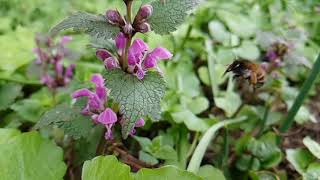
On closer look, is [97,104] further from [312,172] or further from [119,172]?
[312,172]

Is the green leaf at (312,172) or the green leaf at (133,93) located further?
the green leaf at (312,172)

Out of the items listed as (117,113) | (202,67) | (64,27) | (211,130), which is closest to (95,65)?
(202,67)

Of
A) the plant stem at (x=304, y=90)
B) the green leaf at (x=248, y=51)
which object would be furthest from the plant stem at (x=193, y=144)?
the green leaf at (x=248, y=51)

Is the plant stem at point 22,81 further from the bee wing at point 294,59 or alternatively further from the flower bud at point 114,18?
the bee wing at point 294,59

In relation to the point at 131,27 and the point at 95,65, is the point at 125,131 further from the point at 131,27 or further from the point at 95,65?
the point at 95,65

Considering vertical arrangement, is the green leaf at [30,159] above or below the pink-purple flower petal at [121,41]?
below

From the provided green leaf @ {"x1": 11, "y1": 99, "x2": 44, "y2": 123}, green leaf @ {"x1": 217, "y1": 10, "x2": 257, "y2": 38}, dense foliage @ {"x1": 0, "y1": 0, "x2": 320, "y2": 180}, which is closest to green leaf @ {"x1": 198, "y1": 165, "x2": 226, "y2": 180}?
dense foliage @ {"x1": 0, "y1": 0, "x2": 320, "y2": 180}

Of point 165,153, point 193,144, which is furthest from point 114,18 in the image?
point 193,144
